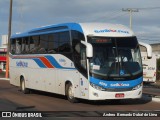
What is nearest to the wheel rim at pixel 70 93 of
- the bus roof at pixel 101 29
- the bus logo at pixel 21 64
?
the bus roof at pixel 101 29

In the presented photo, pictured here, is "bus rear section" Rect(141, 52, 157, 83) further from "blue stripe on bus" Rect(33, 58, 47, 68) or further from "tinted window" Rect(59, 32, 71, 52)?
"tinted window" Rect(59, 32, 71, 52)

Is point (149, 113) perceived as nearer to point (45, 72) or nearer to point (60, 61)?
point (60, 61)

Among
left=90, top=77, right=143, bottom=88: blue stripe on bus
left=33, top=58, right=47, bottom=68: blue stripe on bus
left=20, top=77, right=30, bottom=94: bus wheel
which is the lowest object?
left=20, top=77, right=30, bottom=94: bus wheel

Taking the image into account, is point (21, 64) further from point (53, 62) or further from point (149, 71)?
point (149, 71)

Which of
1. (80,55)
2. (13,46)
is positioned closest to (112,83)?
(80,55)

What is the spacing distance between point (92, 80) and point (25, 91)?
8351mm

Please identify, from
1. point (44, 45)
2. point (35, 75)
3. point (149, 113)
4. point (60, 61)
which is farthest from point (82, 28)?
point (149, 113)

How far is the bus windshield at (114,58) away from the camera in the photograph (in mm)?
15914

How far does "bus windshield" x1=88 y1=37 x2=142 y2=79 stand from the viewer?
1591cm

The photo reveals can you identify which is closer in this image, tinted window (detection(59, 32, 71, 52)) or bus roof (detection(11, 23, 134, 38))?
bus roof (detection(11, 23, 134, 38))

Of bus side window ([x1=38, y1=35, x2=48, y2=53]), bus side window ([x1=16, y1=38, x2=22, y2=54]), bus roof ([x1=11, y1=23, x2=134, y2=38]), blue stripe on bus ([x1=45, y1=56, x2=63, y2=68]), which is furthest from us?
bus side window ([x1=16, y1=38, x2=22, y2=54])

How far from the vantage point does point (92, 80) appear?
52.1 ft

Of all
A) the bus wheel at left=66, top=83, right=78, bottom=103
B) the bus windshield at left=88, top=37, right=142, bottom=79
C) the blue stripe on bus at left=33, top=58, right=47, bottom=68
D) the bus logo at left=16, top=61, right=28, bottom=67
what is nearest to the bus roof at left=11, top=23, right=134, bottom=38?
the bus windshield at left=88, top=37, right=142, bottom=79

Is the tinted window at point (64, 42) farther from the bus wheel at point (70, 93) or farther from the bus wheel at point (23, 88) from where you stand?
the bus wheel at point (23, 88)
